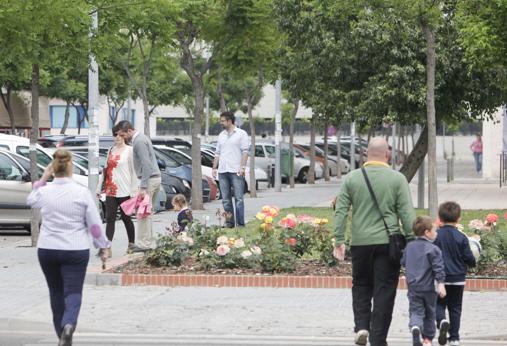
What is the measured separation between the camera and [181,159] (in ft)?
110

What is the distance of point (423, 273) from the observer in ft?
32.3

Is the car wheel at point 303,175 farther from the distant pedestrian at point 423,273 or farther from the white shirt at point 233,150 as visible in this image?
the distant pedestrian at point 423,273

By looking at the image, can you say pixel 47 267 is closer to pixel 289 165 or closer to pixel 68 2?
pixel 68 2

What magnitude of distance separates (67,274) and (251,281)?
4.72 meters

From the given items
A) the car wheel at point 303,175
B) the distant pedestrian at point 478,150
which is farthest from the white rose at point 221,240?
the distant pedestrian at point 478,150

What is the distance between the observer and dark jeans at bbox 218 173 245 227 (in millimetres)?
19531

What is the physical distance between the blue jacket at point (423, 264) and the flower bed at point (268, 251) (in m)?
4.33

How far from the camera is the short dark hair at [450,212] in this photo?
1021 cm

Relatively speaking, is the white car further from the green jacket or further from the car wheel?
the car wheel

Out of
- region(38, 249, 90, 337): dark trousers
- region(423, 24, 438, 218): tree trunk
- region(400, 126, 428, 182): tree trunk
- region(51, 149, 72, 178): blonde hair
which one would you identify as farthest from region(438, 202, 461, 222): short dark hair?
region(400, 126, 428, 182): tree trunk

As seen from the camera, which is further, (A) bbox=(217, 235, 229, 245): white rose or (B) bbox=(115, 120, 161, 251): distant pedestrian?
(B) bbox=(115, 120, 161, 251): distant pedestrian

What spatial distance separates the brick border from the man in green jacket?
401 cm

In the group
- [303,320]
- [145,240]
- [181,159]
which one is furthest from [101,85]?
[303,320]

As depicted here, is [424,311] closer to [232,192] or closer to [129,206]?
[129,206]
